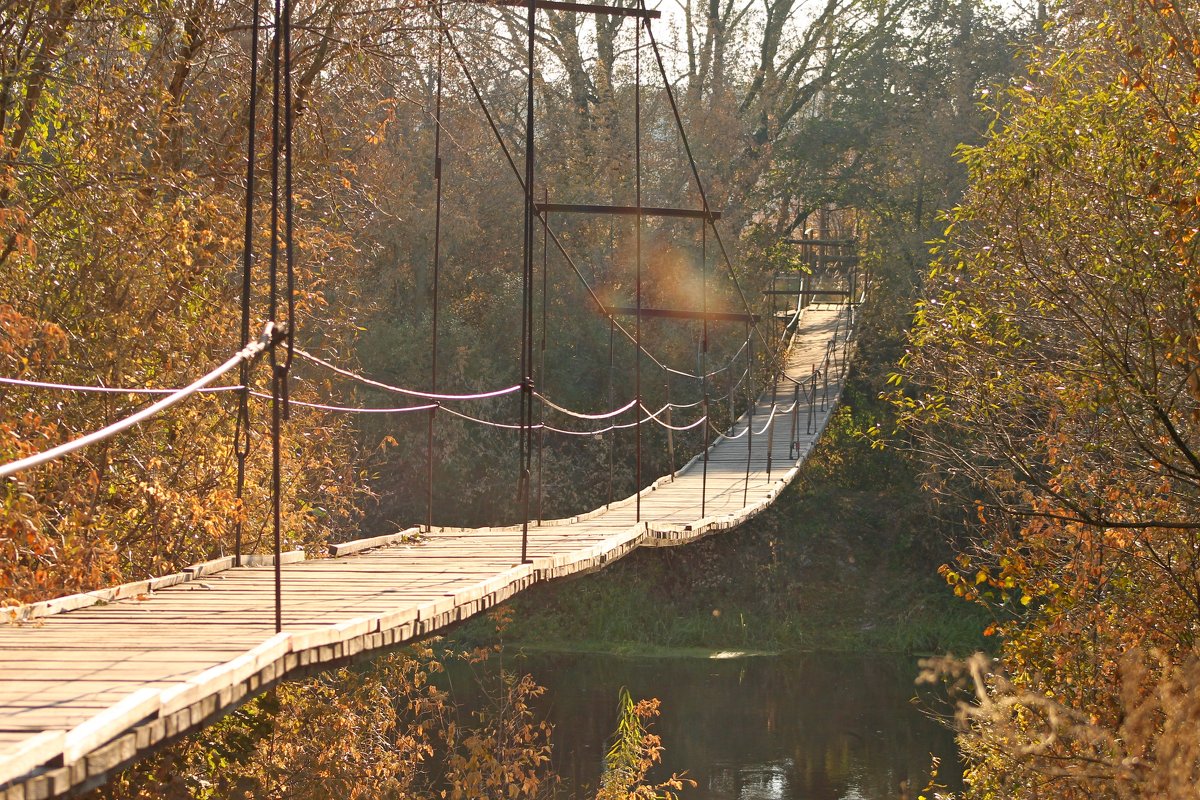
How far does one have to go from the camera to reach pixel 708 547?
13.3m

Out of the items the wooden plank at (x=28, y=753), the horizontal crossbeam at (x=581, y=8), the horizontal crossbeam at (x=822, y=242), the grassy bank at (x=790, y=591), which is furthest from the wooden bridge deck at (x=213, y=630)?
the horizontal crossbeam at (x=822, y=242)

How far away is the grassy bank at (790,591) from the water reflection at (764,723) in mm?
445

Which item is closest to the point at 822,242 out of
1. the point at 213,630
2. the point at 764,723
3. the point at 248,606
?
the point at 764,723

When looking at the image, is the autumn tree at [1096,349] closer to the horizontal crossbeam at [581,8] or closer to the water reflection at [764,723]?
the horizontal crossbeam at [581,8]

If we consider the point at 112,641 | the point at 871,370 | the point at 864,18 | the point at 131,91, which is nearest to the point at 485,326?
the point at 871,370

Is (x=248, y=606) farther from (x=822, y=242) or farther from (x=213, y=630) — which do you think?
(x=822, y=242)

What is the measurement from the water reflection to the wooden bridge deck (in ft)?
13.2

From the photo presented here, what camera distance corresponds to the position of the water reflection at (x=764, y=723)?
912 centimetres

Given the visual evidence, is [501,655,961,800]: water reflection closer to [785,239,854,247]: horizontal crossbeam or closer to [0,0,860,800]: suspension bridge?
[0,0,860,800]: suspension bridge

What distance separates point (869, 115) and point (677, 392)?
3.81 m

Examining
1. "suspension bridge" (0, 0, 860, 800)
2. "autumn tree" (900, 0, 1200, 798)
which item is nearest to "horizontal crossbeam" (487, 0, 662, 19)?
"suspension bridge" (0, 0, 860, 800)

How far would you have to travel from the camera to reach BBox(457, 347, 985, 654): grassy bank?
41.3 feet

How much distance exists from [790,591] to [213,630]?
10611mm

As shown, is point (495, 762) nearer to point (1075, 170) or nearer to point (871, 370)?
point (1075, 170)
